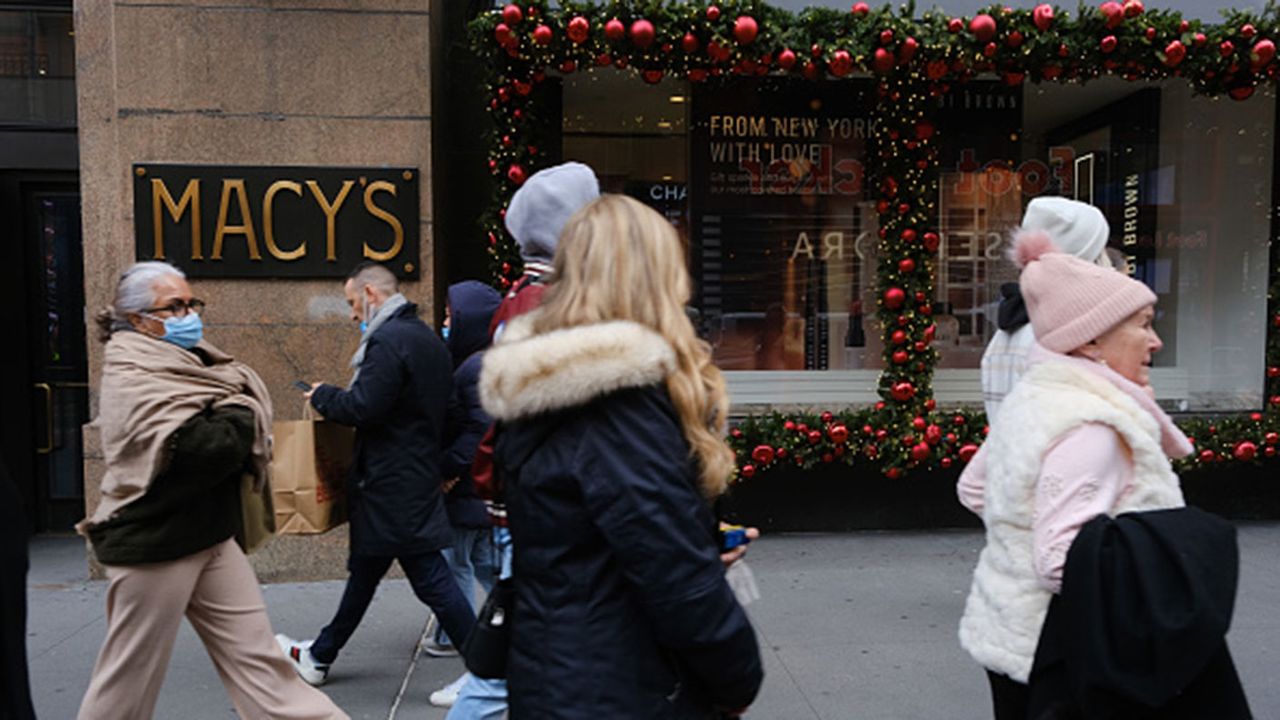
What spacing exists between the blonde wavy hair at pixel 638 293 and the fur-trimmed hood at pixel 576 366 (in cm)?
5

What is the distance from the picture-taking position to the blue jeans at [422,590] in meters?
3.92

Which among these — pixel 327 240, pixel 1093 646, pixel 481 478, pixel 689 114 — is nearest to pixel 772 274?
pixel 689 114

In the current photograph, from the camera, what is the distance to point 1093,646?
6.31 ft

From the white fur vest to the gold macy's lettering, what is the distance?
4.38 m

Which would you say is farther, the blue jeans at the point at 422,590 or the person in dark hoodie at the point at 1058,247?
the blue jeans at the point at 422,590

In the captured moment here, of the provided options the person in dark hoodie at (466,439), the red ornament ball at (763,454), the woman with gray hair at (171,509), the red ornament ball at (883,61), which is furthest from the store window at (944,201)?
A: the woman with gray hair at (171,509)

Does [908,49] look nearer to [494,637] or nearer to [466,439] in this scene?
[466,439]

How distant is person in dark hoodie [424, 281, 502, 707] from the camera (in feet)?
13.6

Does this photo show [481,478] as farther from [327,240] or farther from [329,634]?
[327,240]

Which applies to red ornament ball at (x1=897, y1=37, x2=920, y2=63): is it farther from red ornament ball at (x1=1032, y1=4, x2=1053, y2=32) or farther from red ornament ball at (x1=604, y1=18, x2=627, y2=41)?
red ornament ball at (x1=604, y1=18, x2=627, y2=41)

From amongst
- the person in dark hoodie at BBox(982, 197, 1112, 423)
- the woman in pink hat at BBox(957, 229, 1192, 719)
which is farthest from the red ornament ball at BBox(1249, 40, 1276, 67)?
the woman in pink hat at BBox(957, 229, 1192, 719)

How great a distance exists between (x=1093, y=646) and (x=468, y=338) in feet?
9.96

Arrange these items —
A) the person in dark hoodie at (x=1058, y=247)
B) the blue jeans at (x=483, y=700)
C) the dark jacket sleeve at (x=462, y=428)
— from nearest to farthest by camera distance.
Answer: the blue jeans at (x=483, y=700), the person in dark hoodie at (x=1058, y=247), the dark jacket sleeve at (x=462, y=428)

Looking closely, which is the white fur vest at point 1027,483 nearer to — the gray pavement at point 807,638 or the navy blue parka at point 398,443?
the gray pavement at point 807,638
